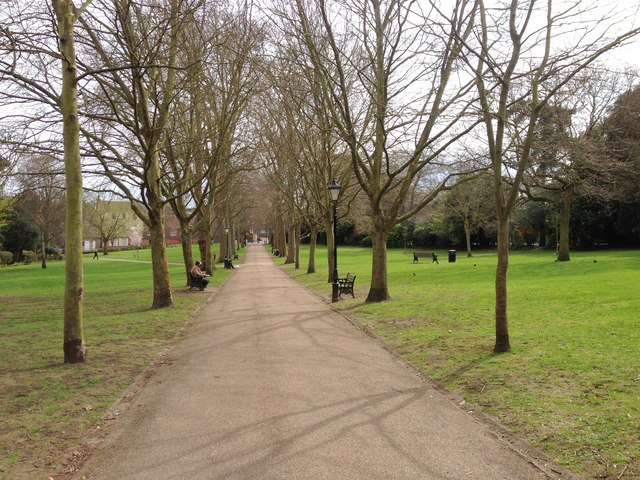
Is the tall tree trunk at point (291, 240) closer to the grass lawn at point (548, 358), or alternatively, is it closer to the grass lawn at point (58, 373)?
the grass lawn at point (548, 358)

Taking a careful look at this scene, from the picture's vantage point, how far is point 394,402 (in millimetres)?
5730

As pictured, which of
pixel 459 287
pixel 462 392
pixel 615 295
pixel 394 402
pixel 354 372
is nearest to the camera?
pixel 394 402

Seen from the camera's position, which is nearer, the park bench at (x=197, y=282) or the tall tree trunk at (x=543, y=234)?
the park bench at (x=197, y=282)

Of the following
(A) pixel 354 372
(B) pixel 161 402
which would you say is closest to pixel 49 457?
(B) pixel 161 402

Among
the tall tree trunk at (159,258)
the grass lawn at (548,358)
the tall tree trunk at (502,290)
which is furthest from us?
the tall tree trunk at (159,258)

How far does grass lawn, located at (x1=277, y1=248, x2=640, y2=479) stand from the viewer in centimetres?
452

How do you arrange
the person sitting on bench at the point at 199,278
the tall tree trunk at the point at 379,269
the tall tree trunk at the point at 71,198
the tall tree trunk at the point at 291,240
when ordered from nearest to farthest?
the tall tree trunk at the point at 71,198 < the tall tree trunk at the point at 379,269 < the person sitting on bench at the point at 199,278 < the tall tree trunk at the point at 291,240

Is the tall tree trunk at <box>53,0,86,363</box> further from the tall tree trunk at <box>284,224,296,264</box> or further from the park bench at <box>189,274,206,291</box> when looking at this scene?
the tall tree trunk at <box>284,224,296,264</box>

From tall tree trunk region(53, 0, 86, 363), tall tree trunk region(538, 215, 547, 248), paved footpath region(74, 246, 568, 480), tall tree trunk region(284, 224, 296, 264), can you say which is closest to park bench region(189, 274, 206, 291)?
paved footpath region(74, 246, 568, 480)

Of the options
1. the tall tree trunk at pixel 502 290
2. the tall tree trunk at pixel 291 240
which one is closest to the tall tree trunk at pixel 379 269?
the tall tree trunk at pixel 502 290

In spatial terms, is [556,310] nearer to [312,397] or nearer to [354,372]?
[354,372]

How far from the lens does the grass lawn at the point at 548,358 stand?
452 centimetres

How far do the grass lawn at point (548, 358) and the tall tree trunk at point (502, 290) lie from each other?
0.88 ft

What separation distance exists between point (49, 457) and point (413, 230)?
2606 inches
